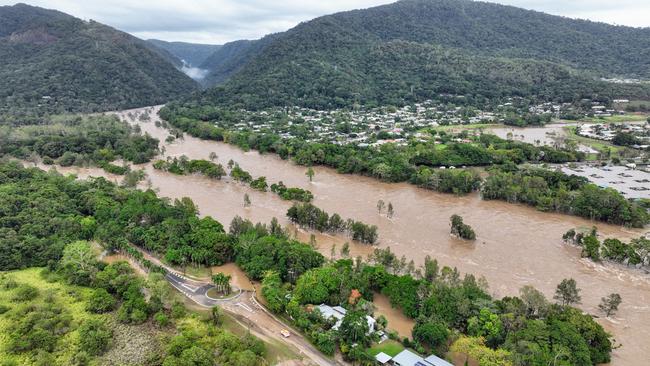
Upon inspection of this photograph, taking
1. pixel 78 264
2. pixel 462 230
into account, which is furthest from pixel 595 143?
pixel 78 264

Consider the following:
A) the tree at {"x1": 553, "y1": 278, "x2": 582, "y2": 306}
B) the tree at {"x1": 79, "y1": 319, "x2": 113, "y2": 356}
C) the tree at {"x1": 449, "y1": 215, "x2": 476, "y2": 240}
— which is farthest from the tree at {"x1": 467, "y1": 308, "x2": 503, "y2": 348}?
the tree at {"x1": 79, "y1": 319, "x2": 113, "y2": 356}

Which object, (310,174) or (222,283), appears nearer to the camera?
(222,283)

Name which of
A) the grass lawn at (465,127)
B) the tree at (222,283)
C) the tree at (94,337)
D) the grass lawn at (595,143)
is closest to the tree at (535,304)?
the tree at (222,283)

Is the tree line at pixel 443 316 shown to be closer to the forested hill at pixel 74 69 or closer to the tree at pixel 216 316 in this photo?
the tree at pixel 216 316

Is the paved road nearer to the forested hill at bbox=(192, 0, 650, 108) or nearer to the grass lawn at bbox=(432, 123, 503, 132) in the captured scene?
the grass lawn at bbox=(432, 123, 503, 132)

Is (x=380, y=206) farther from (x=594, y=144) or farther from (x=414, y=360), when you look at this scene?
(x=594, y=144)

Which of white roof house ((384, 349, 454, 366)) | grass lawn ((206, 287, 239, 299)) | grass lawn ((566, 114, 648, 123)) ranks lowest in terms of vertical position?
grass lawn ((206, 287, 239, 299))
